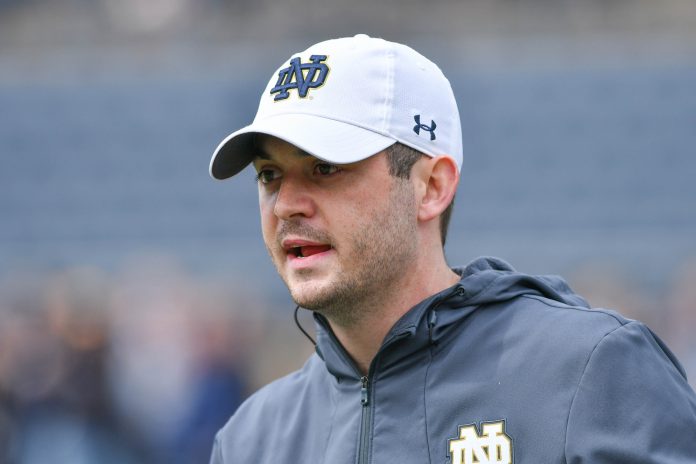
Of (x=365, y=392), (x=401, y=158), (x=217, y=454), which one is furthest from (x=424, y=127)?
(x=217, y=454)

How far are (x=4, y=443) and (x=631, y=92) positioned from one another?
25.8 ft

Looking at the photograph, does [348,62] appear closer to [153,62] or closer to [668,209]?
[668,209]

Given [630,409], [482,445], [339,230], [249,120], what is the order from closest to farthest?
[630,409] < [482,445] < [339,230] < [249,120]

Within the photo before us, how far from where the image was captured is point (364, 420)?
243 cm

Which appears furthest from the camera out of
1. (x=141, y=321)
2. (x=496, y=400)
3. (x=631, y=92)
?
(x=631, y=92)

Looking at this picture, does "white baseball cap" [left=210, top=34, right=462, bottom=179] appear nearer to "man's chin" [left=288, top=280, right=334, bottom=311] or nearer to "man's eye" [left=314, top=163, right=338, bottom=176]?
"man's eye" [left=314, top=163, right=338, bottom=176]

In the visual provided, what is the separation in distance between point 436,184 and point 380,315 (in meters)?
0.31

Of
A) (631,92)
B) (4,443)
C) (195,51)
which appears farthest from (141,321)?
(631,92)

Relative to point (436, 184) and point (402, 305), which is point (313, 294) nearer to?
point (402, 305)

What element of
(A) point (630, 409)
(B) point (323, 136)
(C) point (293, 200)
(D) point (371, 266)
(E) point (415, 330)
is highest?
(B) point (323, 136)

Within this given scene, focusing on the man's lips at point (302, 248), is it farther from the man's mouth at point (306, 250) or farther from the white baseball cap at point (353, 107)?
the white baseball cap at point (353, 107)

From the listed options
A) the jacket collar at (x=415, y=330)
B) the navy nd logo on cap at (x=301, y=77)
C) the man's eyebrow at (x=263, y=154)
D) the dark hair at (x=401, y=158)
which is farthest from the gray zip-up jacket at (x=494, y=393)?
the navy nd logo on cap at (x=301, y=77)

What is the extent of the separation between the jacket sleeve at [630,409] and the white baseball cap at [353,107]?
60cm

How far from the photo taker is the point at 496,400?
228 cm
